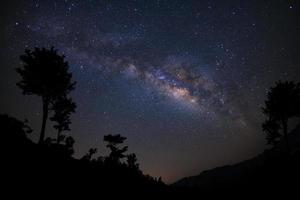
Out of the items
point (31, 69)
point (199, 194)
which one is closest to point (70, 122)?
point (31, 69)

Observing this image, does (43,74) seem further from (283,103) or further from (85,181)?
(283,103)

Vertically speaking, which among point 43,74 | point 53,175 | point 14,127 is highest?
point 43,74

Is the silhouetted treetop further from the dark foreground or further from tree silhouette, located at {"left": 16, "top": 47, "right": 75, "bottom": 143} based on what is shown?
the dark foreground

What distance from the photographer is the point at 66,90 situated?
31.8 metres

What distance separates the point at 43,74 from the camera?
28.5 metres

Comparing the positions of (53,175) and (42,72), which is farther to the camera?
(42,72)

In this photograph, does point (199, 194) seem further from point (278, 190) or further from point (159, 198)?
point (278, 190)

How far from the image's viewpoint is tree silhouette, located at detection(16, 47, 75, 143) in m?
28.3

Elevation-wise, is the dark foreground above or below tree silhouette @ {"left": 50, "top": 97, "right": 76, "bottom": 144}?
below

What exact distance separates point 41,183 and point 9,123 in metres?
12.5

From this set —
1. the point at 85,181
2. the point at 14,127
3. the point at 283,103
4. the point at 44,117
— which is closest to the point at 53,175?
the point at 85,181

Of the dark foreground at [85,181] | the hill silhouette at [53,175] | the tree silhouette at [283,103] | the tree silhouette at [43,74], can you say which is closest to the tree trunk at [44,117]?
the tree silhouette at [43,74]

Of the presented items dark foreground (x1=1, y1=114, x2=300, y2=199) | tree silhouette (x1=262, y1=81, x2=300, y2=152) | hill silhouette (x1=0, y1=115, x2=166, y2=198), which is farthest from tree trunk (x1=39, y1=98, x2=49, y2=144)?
tree silhouette (x1=262, y1=81, x2=300, y2=152)

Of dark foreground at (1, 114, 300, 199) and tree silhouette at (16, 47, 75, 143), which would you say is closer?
dark foreground at (1, 114, 300, 199)
